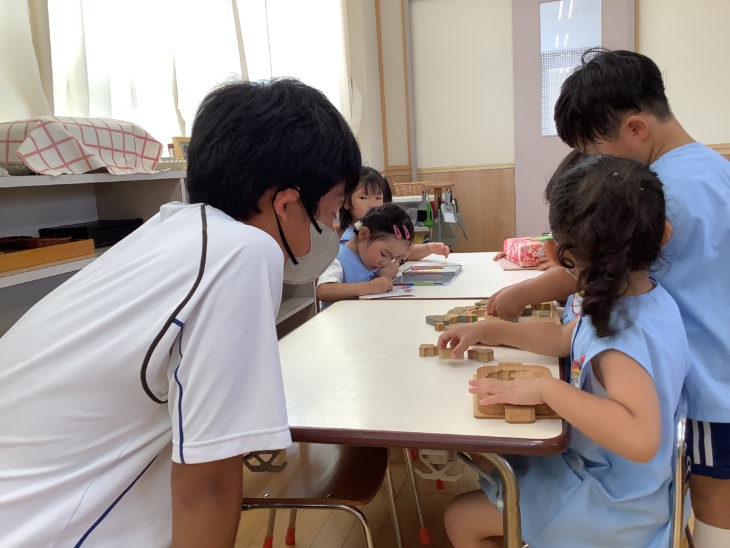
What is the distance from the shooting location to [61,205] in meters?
2.24

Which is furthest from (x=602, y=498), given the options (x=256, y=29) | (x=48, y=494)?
(x=256, y=29)

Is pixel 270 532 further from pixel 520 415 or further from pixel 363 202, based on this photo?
pixel 363 202

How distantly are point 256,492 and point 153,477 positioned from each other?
0.51 metres

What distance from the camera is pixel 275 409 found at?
2.46 feet

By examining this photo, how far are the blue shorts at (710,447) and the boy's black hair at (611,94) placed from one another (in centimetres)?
62

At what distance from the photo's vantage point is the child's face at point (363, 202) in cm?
271

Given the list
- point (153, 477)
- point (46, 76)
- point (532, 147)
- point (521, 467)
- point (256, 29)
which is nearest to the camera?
point (153, 477)

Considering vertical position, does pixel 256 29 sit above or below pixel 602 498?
above

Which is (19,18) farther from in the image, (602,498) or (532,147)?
(532,147)

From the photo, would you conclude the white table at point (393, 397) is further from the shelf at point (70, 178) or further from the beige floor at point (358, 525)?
the beige floor at point (358, 525)

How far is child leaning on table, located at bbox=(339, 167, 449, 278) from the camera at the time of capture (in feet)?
8.33

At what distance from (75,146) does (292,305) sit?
4.66 feet

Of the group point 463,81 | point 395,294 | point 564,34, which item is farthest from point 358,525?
point 564,34

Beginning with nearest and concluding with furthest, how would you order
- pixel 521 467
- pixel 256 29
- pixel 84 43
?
pixel 521 467, pixel 84 43, pixel 256 29
